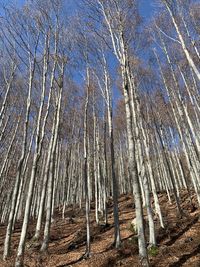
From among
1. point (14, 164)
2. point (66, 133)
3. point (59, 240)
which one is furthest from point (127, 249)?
point (14, 164)

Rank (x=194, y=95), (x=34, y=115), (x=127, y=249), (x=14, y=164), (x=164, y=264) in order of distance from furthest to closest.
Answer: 1. (x=14, y=164)
2. (x=34, y=115)
3. (x=194, y=95)
4. (x=127, y=249)
5. (x=164, y=264)

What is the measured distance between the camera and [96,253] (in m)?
7.34

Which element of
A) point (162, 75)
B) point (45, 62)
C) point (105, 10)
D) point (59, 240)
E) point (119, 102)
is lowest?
point (59, 240)

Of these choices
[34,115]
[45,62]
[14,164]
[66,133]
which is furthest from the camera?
[14,164]

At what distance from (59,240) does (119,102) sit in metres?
10.4

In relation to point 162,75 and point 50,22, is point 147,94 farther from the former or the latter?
point 50,22

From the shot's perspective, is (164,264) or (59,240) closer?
(164,264)

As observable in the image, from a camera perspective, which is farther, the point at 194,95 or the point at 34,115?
the point at 34,115

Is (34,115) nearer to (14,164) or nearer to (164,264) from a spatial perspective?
(14,164)

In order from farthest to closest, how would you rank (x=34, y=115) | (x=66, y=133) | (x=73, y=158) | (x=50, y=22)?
(x=73, y=158) < (x=66, y=133) < (x=34, y=115) < (x=50, y=22)

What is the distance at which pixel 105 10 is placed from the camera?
26.8 feet

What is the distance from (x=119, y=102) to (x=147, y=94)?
3.69 metres

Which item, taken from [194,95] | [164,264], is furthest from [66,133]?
[164,264]

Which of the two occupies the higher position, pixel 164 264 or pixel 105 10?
pixel 105 10
